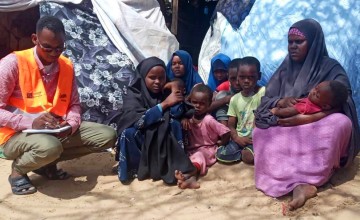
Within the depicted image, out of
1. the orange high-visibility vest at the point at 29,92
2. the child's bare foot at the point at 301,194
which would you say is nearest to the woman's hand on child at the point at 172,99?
the orange high-visibility vest at the point at 29,92

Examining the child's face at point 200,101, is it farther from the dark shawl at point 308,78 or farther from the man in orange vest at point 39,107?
the man in orange vest at point 39,107

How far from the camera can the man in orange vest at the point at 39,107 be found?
3137 millimetres

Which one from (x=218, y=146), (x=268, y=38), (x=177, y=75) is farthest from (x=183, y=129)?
(x=268, y=38)

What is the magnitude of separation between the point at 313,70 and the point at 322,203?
99 centimetres

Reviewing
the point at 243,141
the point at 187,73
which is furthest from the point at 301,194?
the point at 187,73

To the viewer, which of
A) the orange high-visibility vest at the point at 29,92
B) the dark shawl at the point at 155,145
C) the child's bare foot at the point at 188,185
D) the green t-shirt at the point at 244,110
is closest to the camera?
the orange high-visibility vest at the point at 29,92

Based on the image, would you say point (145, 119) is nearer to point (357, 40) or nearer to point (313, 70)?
point (313, 70)

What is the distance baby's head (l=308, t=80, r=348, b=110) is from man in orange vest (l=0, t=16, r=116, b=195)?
157cm

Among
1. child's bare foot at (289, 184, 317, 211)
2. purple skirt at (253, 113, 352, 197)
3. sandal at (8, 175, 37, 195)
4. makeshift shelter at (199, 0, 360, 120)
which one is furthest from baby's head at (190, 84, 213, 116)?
sandal at (8, 175, 37, 195)

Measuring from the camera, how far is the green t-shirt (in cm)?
370

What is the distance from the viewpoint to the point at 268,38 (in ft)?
15.5

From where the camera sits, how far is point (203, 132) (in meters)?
3.67

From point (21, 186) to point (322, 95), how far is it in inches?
84.9

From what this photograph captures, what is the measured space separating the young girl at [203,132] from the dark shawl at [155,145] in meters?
0.16
